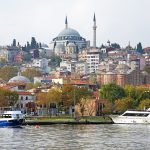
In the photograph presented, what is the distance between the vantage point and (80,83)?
370 ft

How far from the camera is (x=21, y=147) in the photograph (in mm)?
38219

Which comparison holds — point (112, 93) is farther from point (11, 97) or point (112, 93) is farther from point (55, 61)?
point (55, 61)

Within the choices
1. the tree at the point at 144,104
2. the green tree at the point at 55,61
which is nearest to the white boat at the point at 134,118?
the tree at the point at 144,104

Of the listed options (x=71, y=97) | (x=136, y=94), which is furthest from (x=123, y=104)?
(x=136, y=94)

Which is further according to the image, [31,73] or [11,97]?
[31,73]

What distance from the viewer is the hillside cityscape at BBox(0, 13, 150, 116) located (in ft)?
260

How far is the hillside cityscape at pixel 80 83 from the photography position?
79.4 meters

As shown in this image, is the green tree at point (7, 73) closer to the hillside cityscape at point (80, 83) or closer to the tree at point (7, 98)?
the hillside cityscape at point (80, 83)

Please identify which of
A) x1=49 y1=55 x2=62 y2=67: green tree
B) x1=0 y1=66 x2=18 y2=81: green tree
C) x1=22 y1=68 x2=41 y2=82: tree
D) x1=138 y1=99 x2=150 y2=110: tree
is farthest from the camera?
x1=49 y1=55 x2=62 y2=67: green tree

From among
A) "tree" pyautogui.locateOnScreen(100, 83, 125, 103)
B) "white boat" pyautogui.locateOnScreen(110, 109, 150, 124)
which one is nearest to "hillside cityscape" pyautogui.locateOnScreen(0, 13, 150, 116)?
"tree" pyautogui.locateOnScreen(100, 83, 125, 103)

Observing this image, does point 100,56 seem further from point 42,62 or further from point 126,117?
point 126,117

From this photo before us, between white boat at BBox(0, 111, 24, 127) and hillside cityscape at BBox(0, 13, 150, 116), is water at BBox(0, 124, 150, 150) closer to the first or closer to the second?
white boat at BBox(0, 111, 24, 127)

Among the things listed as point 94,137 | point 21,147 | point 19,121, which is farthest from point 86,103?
point 21,147

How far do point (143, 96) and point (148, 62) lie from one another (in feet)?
319
